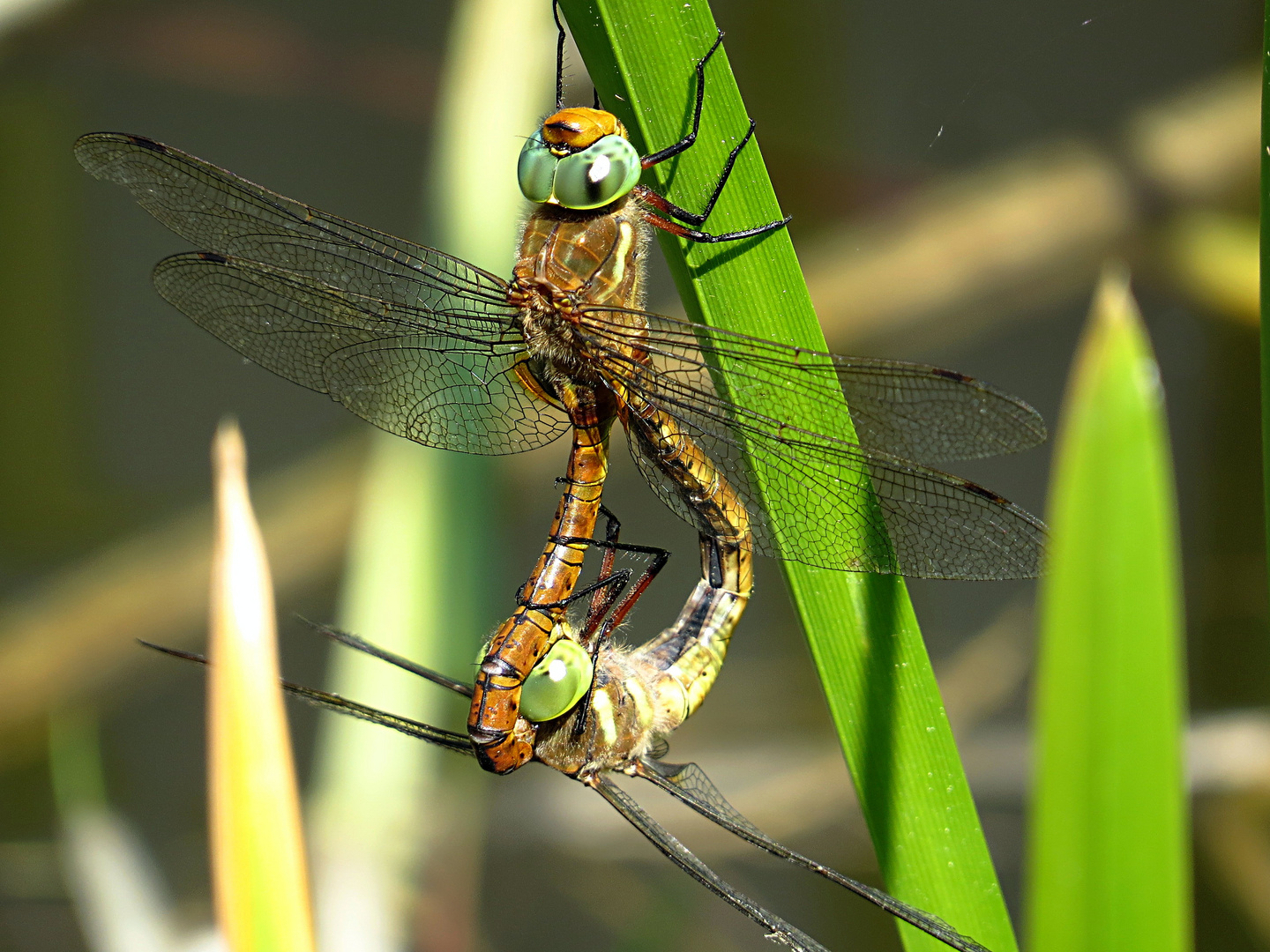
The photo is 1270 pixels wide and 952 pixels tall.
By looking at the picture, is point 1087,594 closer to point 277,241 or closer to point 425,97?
point 277,241

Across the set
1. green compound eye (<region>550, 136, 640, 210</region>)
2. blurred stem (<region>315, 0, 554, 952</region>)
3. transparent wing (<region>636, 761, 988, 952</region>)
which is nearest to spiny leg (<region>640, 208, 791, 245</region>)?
green compound eye (<region>550, 136, 640, 210</region>)

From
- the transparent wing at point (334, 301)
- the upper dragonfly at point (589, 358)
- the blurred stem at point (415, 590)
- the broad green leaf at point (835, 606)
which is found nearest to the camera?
the broad green leaf at point (835, 606)

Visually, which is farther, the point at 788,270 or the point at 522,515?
the point at 522,515

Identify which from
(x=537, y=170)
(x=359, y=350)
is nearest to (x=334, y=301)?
(x=359, y=350)

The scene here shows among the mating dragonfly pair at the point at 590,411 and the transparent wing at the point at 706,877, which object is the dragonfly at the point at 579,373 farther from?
the transparent wing at the point at 706,877

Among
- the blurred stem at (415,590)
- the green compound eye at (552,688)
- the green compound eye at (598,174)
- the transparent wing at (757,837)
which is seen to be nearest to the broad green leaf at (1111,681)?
the transparent wing at (757,837)

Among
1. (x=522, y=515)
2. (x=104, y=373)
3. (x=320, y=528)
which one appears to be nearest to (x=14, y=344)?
(x=104, y=373)
